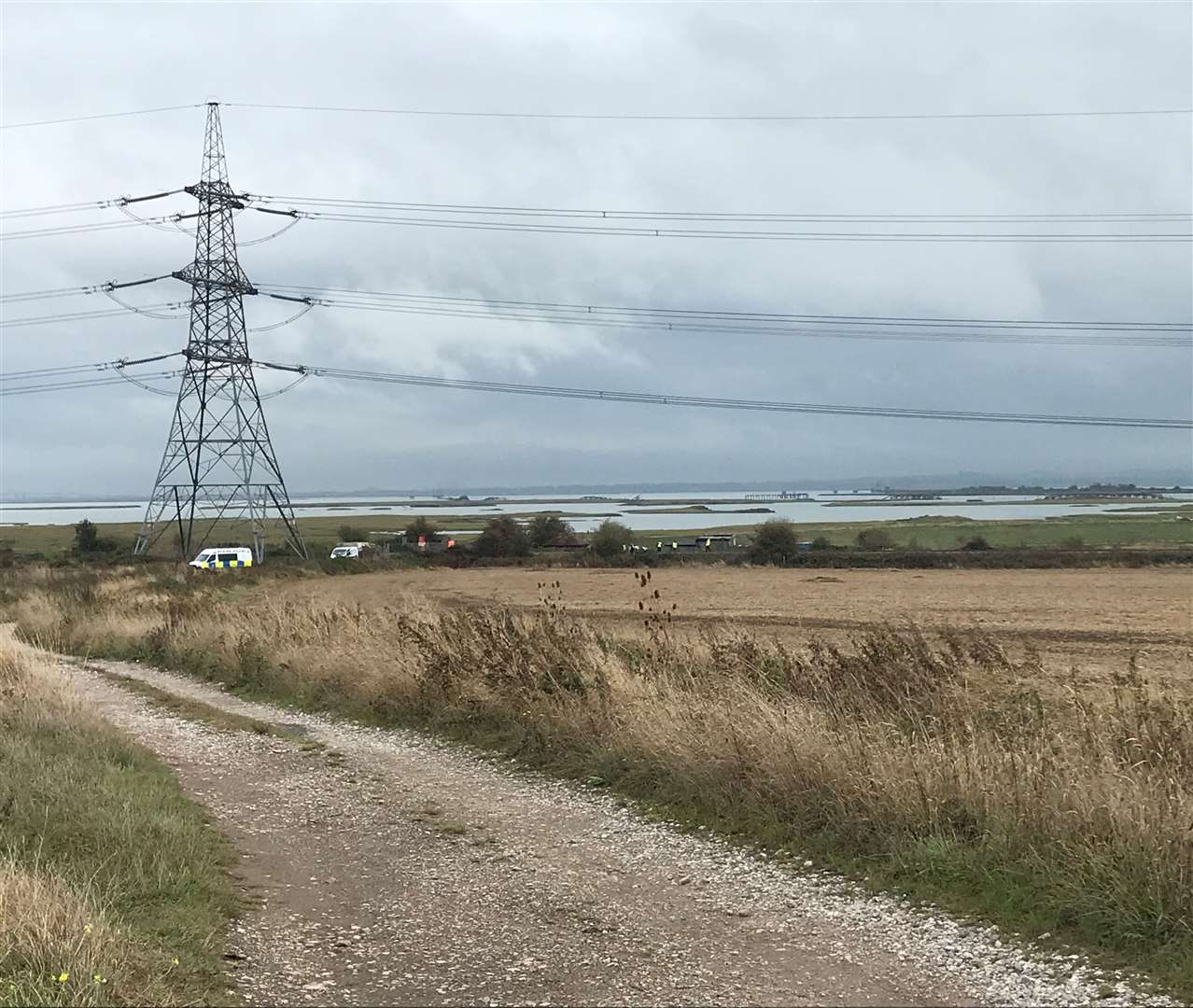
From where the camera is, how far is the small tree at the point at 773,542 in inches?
3127

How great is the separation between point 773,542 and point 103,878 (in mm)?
76763

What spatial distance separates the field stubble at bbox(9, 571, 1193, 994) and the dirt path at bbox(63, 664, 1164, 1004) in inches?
18.6

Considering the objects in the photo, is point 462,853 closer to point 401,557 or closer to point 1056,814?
point 1056,814

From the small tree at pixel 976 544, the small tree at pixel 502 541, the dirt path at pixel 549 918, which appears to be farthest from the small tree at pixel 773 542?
the dirt path at pixel 549 918

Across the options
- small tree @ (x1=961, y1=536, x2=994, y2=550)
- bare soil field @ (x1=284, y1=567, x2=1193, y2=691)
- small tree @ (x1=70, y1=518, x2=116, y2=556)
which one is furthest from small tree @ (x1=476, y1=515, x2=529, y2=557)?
small tree @ (x1=961, y1=536, x2=994, y2=550)

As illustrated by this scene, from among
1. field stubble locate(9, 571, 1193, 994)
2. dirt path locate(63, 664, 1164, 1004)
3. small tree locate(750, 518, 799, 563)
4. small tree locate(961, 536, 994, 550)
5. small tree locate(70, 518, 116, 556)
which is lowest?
small tree locate(961, 536, 994, 550)

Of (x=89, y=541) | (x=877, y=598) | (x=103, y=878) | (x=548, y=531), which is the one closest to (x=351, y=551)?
(x=89, y=541)

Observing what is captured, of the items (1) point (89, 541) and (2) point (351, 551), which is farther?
(2) point (351, 551)

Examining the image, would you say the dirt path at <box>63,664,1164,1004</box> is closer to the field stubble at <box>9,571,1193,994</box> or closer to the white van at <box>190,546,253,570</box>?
the field stubble at <box>9,571,1193,994</box>

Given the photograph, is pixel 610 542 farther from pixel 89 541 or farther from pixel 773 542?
pixel 89 541

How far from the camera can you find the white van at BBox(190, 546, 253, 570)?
183ft

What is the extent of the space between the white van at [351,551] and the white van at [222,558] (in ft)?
21.6

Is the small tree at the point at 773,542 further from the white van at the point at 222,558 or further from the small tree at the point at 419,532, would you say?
the white van at the point at 222,558

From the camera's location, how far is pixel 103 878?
636cm
